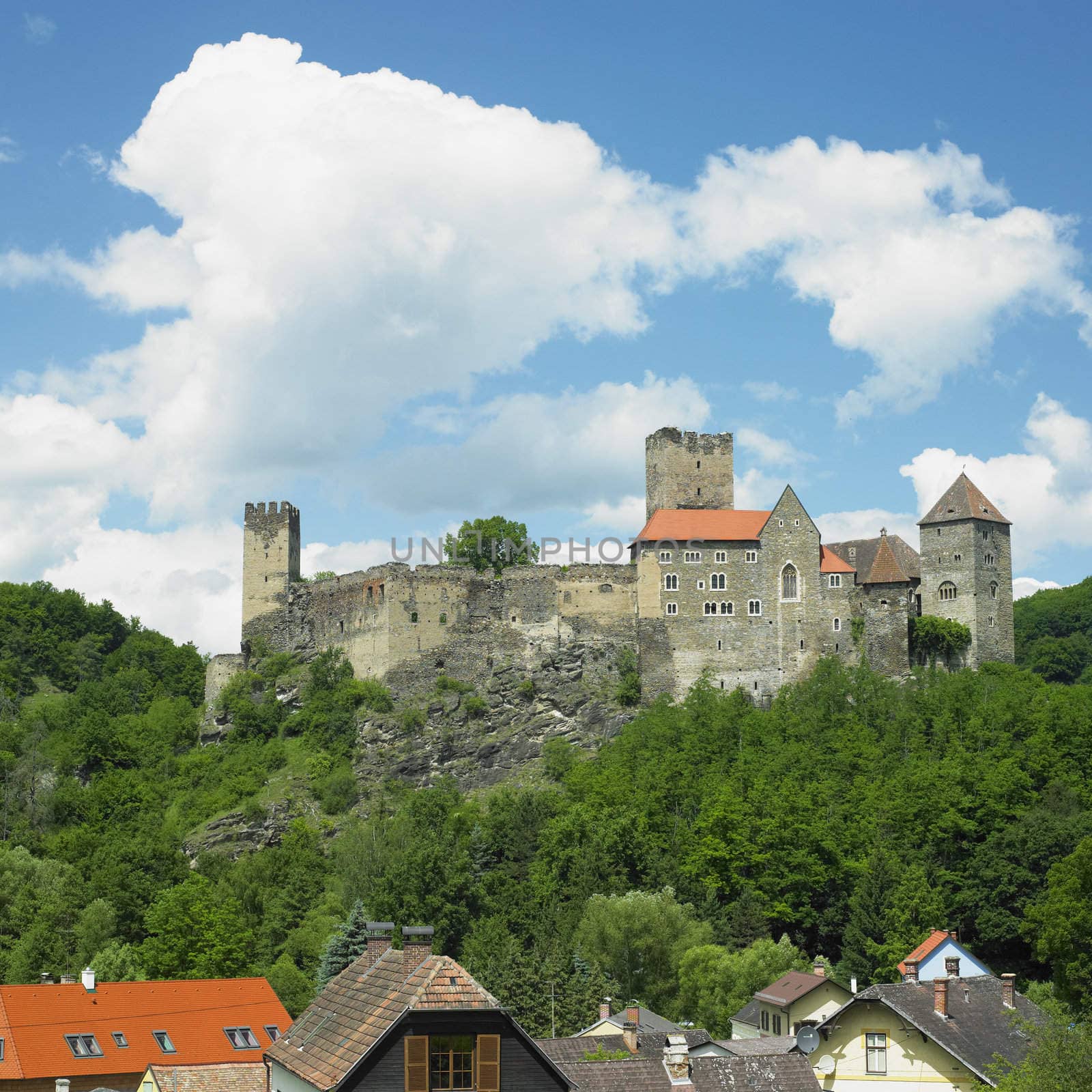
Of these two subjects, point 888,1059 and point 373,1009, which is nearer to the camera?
point 373,1009

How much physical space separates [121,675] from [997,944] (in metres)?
67.4

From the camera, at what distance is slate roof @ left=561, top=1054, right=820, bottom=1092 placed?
102 feet

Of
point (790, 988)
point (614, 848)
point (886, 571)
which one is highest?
point (886, 571)

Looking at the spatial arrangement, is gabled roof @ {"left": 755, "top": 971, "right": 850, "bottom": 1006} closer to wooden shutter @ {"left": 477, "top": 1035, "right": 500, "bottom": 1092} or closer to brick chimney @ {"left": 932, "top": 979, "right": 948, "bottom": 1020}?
brick chimney @ {"left": 932, "top": 979, "right": 948, "bottom": 1020}

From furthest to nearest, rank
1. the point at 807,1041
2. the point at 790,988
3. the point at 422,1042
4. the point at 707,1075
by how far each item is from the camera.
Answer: the point at 790,988
the point at 807,1041
the point at 707,1075
the point at 422,1042

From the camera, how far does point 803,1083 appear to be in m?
32.2

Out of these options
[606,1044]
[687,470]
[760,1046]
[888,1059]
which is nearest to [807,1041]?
[888,1059]

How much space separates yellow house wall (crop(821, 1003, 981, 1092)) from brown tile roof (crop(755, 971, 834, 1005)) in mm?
11214

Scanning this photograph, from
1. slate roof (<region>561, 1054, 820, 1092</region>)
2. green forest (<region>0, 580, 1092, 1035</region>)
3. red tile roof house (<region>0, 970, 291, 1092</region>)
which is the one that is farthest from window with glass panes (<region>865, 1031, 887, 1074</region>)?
red tile roof house (<region>0, 970, 291, 1092</region>)

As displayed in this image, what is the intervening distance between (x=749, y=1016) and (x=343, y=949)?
1621 centimetres

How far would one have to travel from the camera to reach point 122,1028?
160 ft

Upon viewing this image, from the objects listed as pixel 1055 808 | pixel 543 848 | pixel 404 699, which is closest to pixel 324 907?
pixel 543 848

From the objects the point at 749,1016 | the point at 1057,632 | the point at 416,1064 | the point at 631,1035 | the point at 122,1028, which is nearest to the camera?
the point at 416,1064

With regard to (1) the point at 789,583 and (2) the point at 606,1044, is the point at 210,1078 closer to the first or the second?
(2) the point at 606,1044
